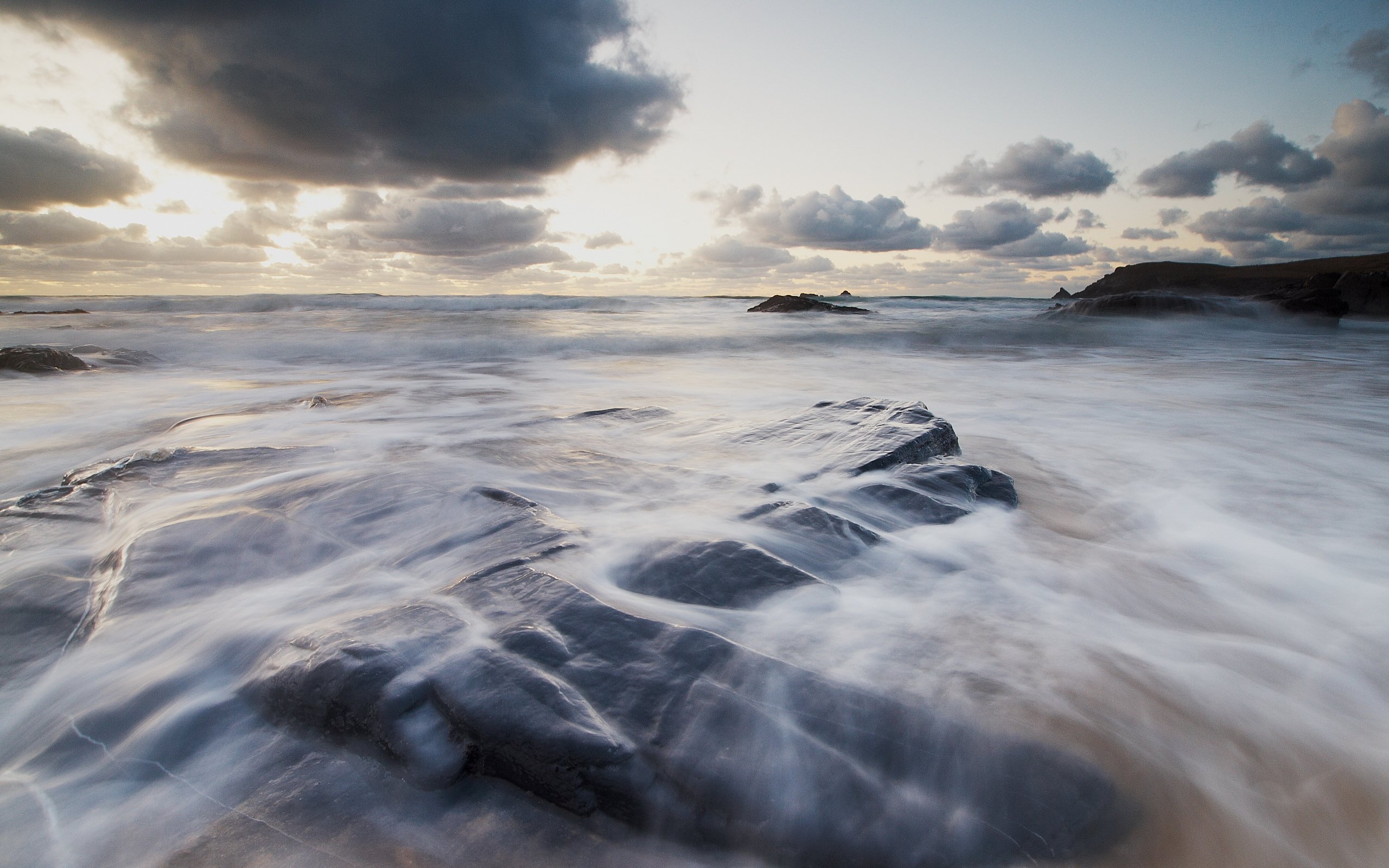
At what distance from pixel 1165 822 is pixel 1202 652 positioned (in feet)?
3.02

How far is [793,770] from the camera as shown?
1.33 meters

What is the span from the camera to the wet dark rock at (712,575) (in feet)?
6.47

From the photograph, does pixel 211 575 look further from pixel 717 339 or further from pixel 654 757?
pixel 717 339

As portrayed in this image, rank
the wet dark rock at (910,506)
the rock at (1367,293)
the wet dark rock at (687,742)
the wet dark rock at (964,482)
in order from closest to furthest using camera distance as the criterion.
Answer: the wet dark rock at (687,742), the wet dark rock at (910,506), the wet dark rock at (964,482), the rock at (1367,293)

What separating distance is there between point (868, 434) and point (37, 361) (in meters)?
9.96

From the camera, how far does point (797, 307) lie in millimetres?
26734

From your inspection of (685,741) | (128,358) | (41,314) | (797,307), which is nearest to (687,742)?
(685,741)

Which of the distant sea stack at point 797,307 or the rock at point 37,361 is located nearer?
the rock at point 37,361

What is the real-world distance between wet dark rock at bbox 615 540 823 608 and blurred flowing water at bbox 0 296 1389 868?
0.08 m

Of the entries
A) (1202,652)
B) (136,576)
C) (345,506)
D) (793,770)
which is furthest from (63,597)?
(1202,652)

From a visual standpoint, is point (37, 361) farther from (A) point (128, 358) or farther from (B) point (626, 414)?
(B) point (626, 414)

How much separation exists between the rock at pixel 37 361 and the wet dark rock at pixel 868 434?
920cm

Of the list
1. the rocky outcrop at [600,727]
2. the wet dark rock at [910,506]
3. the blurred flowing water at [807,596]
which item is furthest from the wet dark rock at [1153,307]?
the rocky outcrop at [600,727]

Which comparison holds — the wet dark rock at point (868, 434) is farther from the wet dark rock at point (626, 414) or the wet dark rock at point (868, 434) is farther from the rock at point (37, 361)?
the rock at point (37, 361)
